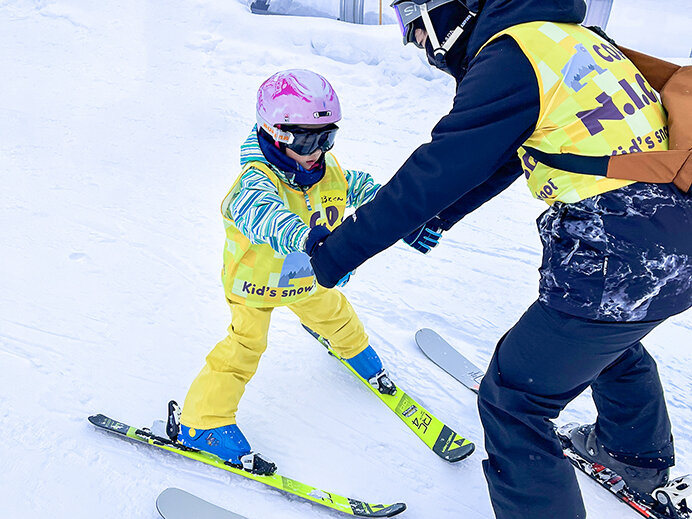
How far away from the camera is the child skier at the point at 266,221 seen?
236cm

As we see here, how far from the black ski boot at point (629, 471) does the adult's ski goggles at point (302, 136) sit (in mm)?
1721

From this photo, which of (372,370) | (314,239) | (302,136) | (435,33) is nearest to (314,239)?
(314,239)

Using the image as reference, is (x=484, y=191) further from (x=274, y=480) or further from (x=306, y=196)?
(x=274, y=480)

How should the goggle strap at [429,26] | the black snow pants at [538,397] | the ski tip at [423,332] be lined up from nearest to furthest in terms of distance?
the black snow pants at [538,397] → the goggle strap at [429,26] → the ski tip at [423,332]

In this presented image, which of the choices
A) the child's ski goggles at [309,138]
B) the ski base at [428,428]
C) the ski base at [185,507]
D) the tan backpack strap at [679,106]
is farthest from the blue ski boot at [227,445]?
the tan backpack strap at [679,106]

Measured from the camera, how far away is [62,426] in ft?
8.79

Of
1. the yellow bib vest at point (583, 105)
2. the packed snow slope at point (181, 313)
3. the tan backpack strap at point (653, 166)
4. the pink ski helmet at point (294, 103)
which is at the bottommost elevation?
the packed snow slope at point (181, 313)

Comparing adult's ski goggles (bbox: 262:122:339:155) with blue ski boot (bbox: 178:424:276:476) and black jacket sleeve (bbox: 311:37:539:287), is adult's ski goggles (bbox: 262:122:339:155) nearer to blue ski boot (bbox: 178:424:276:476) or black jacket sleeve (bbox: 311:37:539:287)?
black jacket sleeve (bbox: 311:37:539:287)

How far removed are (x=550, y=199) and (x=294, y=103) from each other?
1.14m

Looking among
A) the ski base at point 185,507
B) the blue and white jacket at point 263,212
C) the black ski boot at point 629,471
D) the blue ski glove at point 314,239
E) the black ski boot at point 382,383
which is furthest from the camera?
the black ski boot at point 382,383

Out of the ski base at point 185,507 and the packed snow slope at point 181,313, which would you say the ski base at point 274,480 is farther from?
the ski base at point 185,507

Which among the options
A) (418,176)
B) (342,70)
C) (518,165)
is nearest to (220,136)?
(342,70)

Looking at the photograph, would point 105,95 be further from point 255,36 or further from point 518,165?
point 518,165

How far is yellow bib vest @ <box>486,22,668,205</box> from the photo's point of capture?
1.54 meters
